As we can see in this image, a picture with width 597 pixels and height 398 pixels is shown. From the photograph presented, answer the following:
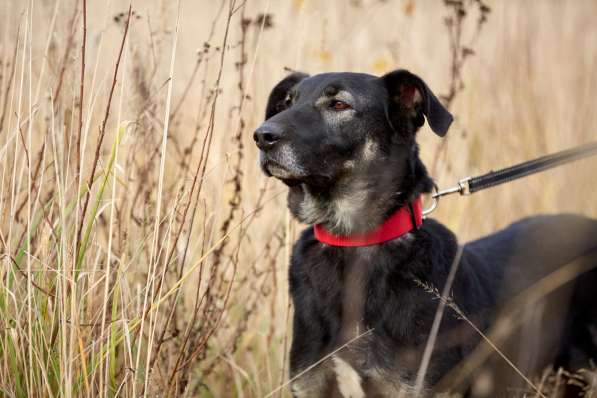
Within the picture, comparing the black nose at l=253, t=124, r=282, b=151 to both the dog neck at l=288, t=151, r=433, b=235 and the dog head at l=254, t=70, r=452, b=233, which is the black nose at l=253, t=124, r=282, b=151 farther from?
the dog neck at l=288, t=151, r=433, b=235

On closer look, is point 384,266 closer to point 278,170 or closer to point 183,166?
point 278,170

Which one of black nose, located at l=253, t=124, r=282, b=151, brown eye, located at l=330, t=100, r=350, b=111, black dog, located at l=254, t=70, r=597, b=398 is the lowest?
black dog, located at l=254, t=70, r=597, b=398

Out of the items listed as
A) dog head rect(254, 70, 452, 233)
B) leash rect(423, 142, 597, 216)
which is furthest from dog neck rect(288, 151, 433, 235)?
leash rect(423, 142, 597, 216)

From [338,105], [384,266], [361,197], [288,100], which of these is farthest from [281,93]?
[384,266]

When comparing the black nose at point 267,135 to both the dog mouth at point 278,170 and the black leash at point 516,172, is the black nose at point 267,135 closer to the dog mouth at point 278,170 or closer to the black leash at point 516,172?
the dog mouth at point 278,170

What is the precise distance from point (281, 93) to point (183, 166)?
2.17 feet

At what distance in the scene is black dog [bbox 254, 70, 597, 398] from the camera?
2.95m

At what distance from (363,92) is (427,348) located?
4.04 ft

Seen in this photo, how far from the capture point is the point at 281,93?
12.6ft

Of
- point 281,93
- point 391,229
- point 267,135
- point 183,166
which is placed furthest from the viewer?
point 281,93

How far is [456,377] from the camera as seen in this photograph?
2.94 m

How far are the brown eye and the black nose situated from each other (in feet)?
1.31

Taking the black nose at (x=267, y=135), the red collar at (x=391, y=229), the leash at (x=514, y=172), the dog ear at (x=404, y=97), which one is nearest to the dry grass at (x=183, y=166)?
the black nose at (x=267, y=135)

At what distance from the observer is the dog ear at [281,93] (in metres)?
3.78
